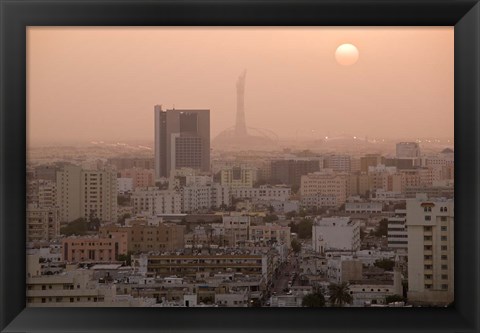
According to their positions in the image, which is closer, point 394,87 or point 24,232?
point 24,232

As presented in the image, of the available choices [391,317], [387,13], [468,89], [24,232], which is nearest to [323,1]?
[387,13]

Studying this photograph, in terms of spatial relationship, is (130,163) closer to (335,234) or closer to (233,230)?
(233,230)

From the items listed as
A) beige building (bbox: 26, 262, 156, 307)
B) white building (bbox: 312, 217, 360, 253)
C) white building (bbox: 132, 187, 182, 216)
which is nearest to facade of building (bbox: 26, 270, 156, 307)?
beige building (bbox: 26, 262, 156, 307)

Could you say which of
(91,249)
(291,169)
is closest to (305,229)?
(291,169)

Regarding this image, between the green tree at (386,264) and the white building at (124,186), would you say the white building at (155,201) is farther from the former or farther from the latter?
the green tree at (386,264)

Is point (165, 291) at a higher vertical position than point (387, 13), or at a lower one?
lower

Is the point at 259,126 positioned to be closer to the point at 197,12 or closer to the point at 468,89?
the point at 197,12
